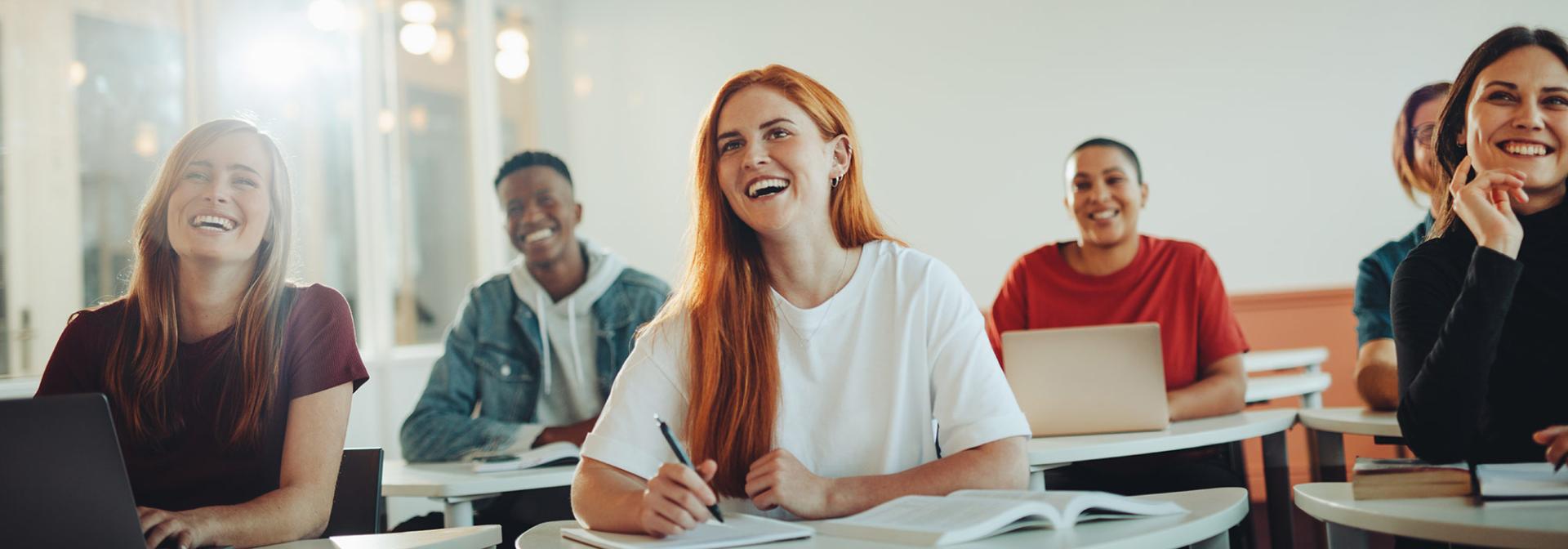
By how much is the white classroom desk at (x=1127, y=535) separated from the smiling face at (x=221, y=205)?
2.80 feet

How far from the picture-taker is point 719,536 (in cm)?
137

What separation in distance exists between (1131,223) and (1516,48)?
152cm

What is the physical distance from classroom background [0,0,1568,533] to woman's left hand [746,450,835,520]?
2.94 meters


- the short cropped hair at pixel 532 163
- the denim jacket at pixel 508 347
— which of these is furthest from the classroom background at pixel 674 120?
the denim jacket at pixel 508 347

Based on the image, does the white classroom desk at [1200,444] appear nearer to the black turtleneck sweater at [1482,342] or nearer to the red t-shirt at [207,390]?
the black turtleneck sweater at [1482,342]

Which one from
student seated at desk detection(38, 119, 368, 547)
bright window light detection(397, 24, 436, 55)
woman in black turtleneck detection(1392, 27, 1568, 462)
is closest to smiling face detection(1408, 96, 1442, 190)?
woman in black turtleneck detection(1392, 27, 1568, 462)

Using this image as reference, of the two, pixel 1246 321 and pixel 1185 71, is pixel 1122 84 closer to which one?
pixel 1185 71

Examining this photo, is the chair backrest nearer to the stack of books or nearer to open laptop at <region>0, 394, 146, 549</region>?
open laptop at <region>0, 394, 146, 549</region>

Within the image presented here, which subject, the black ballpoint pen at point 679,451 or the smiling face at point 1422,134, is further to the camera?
the smiling face at point 1422,134

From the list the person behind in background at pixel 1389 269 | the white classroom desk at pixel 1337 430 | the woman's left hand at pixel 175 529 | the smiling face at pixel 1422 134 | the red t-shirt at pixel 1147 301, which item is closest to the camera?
the woman's left hand at pixel 175 529

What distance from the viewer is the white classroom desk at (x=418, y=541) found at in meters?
1.59

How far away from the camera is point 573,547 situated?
4.79ft

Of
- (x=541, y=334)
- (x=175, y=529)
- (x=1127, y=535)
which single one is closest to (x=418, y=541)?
(x=175, y=529)

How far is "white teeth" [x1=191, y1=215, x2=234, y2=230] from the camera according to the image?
1940 millimetres
